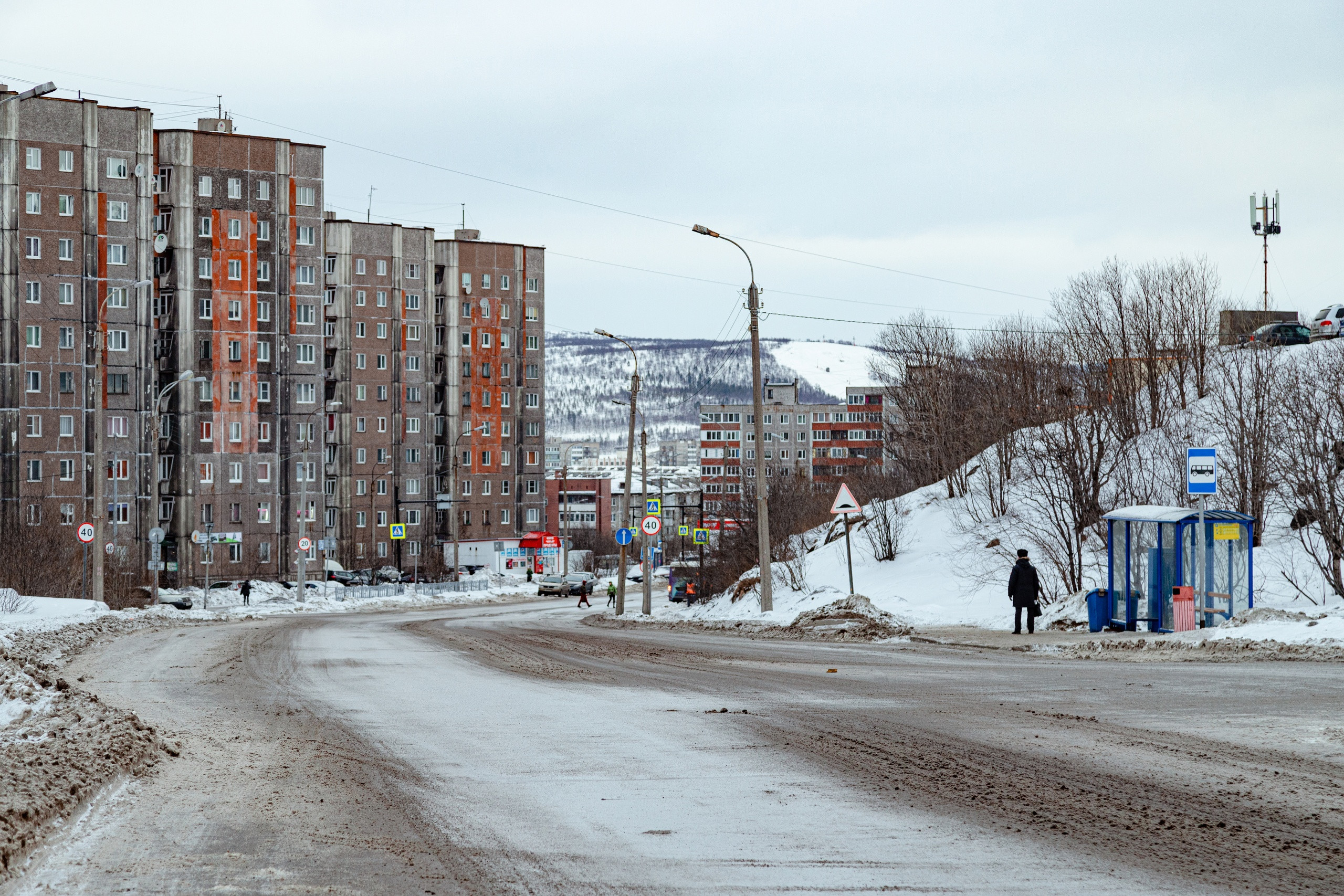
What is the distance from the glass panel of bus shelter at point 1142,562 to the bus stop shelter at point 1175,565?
16 millimetres

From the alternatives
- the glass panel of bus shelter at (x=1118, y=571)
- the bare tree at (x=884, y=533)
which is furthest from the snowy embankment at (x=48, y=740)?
the bare tree at (x=884, y=533)

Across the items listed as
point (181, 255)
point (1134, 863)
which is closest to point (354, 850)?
point (1134, 863)

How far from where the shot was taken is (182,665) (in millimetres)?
20422

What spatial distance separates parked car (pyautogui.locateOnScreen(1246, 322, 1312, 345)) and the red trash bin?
56.2 feet

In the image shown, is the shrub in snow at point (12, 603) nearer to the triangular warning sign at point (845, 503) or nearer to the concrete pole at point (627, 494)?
the concrete pole at point (627, 494)

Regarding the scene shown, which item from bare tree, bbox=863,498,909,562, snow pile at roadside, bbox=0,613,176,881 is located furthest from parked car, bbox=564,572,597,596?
snow pile at roadside, bbox=0,613,176,881

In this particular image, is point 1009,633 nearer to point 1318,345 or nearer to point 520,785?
point 520,785

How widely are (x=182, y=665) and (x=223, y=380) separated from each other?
3094 inches

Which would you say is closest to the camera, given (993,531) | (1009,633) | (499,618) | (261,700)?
(261,700)

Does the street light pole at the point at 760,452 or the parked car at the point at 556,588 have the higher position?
the street light pole at the point at 760,452

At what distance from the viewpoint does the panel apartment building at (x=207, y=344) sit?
8612cm

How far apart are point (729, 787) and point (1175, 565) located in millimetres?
17701

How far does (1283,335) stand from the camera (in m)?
50.3

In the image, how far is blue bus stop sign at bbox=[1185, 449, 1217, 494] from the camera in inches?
839
